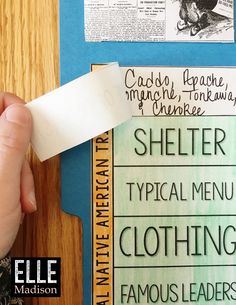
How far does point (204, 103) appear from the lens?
607 mm

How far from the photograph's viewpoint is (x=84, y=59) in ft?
1.96

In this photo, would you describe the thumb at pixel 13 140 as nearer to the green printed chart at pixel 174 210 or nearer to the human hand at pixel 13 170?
the human hand at pixel 13 170

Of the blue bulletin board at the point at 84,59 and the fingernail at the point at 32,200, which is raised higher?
the blue bulletin board at the point at 84,59

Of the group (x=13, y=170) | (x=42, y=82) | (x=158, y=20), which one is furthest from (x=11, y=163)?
(x=158, y=20)

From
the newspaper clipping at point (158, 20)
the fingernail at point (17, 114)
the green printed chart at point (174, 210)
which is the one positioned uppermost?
the newspaper clipping at point (158, 20)

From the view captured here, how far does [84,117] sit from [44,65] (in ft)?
0.31

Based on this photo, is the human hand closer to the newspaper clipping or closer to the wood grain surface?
the wood grain surface

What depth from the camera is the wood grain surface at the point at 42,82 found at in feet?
1.97

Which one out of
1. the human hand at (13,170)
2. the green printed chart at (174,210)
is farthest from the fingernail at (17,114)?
the green printed chart at (174,210)

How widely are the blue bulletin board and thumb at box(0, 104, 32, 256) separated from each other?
7 centimetres

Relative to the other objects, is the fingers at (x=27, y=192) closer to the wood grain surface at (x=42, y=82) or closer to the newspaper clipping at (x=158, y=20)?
the wood grain surface at (x=42, y=82)

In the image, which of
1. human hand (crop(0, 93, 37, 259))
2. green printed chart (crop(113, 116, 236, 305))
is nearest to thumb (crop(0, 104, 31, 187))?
human hand (crop(0, 93, 37, 259))

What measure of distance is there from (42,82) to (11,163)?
13 centimetres

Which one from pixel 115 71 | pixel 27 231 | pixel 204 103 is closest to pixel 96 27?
pixel 115 71
